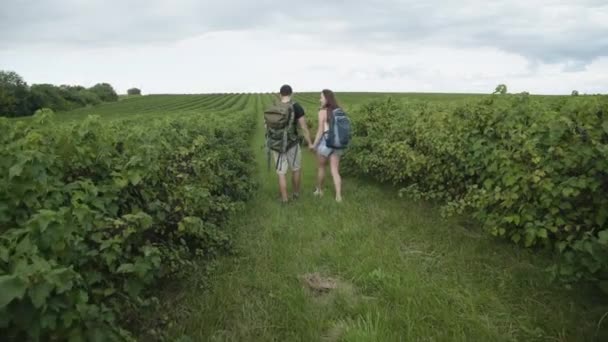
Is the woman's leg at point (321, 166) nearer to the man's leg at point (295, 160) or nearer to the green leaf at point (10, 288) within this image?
the man's leg at point (295, 160)

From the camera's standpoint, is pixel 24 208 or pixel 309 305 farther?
pixel 309 305

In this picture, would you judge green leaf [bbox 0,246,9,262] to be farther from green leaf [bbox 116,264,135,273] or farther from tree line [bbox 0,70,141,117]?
tree line [bbox 0,70,141,117]

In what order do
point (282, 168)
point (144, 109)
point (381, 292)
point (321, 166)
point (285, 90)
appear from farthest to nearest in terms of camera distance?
point (144, 109)
point (321, 166)
point (282, 168)
point (285, 90)
point (381, 292)

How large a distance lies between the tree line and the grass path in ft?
176

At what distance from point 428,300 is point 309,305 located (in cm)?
96

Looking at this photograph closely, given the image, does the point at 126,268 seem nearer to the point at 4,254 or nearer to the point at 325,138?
the point at 4,254

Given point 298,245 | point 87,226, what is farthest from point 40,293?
point 298,245

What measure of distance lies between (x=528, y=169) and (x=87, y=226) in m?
3.96

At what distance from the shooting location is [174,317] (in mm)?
3918

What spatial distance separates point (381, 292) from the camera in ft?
14.2

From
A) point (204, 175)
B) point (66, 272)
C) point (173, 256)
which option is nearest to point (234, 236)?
point (204, 175)

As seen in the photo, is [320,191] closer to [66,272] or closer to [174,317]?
[174,317]

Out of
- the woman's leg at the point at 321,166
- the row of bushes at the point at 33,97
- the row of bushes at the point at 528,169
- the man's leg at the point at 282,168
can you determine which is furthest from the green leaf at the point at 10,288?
the row of bushes at the point at 33,97

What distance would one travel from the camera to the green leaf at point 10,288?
1.80 m
